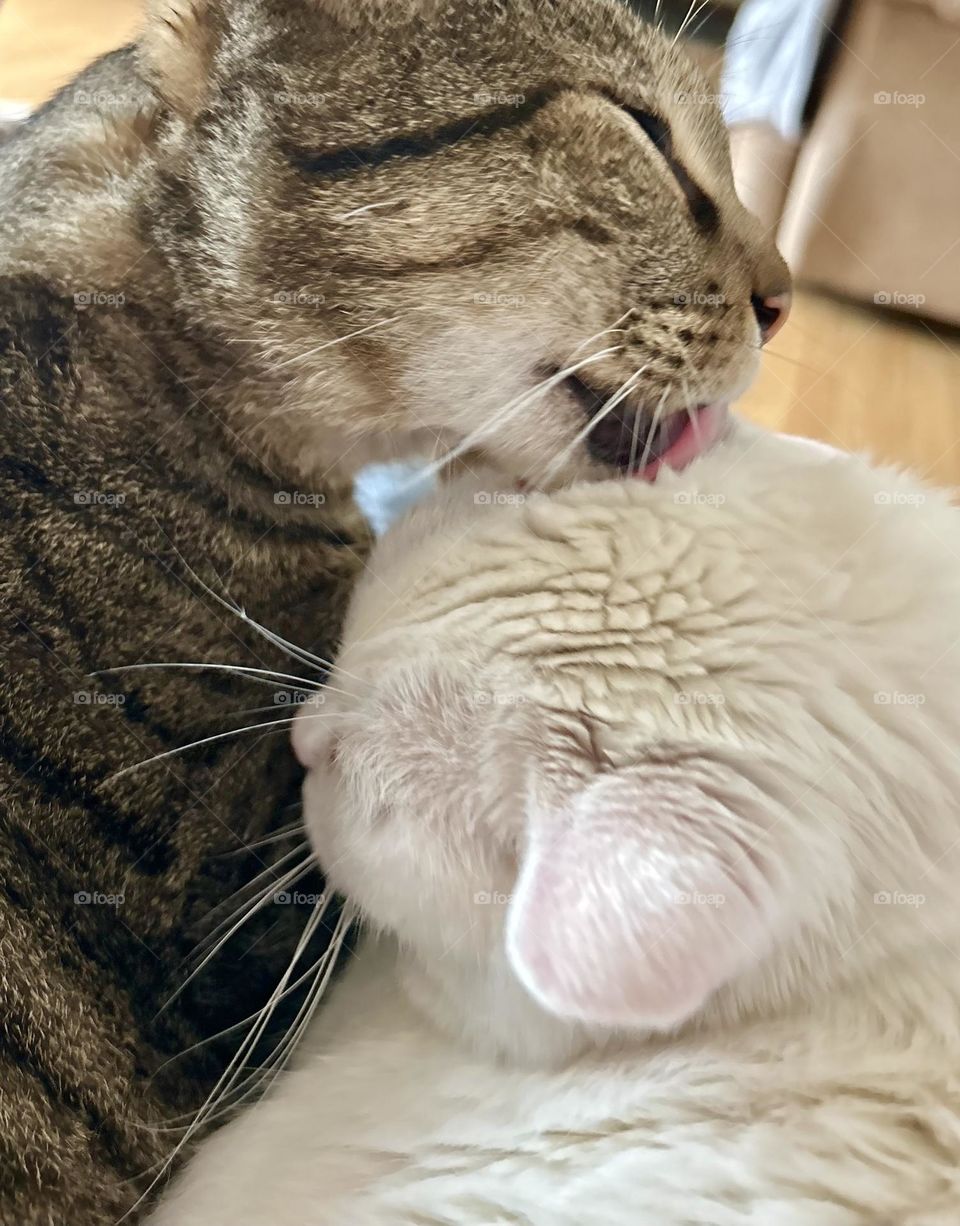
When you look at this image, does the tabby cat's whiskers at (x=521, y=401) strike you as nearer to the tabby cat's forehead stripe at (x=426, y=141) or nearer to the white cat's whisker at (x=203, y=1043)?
the tabby cat's forehead stripe at (x=426, y=141)

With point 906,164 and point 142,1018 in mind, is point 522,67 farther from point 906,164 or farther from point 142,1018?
point 906,164

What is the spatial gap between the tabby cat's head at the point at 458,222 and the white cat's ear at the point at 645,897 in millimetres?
393

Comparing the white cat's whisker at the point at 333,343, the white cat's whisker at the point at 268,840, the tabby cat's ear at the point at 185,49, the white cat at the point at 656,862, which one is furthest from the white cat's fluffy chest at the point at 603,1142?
the tabby cat's ear at the point at 185,49

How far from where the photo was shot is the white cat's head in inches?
23.9

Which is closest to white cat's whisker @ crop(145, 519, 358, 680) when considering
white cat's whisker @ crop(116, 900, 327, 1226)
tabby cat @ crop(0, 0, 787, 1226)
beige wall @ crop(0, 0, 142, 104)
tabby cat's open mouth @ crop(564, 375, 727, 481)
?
tabby cat @ crop(0, 0, 787, 1226)

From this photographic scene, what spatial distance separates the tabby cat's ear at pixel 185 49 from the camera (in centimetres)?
94

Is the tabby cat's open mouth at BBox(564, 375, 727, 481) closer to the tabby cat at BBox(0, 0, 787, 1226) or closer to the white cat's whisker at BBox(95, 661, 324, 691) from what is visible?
the tabby cat at BBox(0, 0, 787, 1226)

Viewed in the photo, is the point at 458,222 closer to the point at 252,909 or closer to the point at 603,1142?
the point at 252,909

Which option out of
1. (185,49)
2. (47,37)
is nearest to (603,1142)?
(185,49)

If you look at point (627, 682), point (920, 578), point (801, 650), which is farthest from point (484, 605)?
point (920, 578)

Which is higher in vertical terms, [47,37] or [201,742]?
[47,37]

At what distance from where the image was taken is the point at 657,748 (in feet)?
2.19

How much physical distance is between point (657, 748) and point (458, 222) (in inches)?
19.7

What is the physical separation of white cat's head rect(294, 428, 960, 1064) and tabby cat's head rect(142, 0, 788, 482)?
0.12 metres
